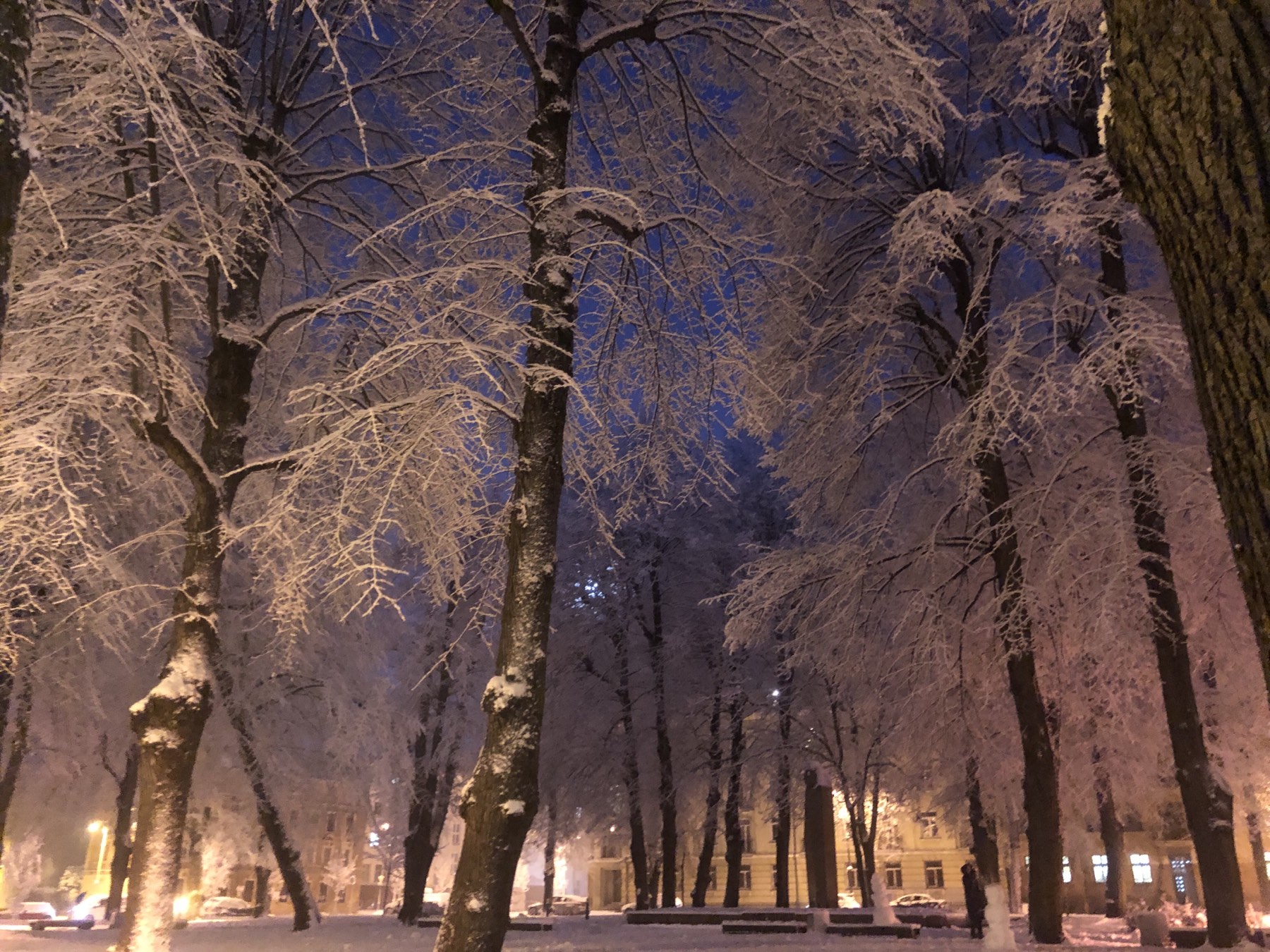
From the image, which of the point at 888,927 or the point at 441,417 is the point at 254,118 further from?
the point at 888,927

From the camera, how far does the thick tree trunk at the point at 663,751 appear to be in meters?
24.9

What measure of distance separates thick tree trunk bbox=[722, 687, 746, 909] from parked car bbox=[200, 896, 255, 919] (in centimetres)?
1950

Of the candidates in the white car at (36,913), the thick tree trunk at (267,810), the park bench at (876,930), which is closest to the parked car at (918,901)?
the park bench at (876,930)

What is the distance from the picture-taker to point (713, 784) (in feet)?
87.0

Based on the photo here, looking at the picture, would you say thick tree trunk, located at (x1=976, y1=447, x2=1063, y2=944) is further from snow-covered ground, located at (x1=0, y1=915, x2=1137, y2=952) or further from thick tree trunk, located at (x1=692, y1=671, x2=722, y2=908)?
thick tree trunk, located at (x1=692, y1=671, x2=722, y2=908)

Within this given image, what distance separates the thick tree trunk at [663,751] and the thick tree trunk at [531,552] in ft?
62.5

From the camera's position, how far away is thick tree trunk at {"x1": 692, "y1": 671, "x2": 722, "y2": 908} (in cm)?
2617

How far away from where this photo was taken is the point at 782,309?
42.9ft

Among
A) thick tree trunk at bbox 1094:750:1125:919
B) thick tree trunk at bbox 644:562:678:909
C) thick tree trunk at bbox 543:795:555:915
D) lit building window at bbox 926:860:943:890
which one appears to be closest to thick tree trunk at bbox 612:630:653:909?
thick tree trunk at bbox 644:562:678:909

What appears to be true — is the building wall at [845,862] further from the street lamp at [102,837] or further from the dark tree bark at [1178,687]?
the dark tree bark at [1178,687]

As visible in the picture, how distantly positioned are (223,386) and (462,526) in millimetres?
2986

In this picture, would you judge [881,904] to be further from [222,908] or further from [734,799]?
[222,908]

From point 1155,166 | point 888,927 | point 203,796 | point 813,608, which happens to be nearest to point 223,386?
point 813,608

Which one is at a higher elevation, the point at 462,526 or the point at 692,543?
the point at 692,543
